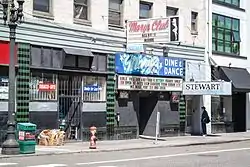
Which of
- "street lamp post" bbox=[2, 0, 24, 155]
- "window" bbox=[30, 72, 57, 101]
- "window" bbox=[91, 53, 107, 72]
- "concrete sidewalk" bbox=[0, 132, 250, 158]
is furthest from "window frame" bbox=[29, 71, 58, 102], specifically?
"street lamp post" bbox=[2, 0, 24, 155]

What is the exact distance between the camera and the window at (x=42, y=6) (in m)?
24.5

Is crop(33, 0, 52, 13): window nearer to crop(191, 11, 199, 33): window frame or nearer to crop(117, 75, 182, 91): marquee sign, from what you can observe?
crop(117, 75, 182, 91): marquee sign

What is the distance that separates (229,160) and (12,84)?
316 inches

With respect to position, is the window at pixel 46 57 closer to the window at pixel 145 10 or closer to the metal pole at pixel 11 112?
the metal pole at pixel 11 112

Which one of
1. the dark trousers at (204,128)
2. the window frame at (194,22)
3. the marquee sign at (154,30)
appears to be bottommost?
the dark trousers at (204,128)

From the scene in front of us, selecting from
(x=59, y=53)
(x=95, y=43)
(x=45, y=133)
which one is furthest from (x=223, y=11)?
(x=45, y=133)

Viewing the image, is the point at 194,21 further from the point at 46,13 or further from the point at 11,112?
the point at 11,112

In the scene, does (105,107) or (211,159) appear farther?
(105,107)

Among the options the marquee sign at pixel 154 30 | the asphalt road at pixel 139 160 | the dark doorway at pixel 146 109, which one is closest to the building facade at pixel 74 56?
the marquee sign at pixel 154 30

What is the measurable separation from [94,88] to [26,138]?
278 inches

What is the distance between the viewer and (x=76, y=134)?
26.5 m

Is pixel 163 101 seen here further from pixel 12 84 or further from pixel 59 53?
pixel 12 84

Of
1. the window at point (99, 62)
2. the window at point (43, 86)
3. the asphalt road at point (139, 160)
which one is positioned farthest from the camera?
the window at point (99, 62)

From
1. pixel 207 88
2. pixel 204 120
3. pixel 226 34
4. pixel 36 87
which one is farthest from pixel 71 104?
pixel 226 34
